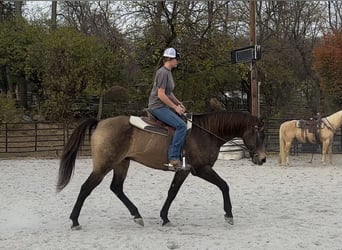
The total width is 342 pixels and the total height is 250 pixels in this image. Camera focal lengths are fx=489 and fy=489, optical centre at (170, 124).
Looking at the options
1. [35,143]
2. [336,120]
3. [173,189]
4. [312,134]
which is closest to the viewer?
[173,189]

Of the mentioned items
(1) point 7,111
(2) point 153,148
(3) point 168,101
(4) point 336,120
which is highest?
(3) point 168,101

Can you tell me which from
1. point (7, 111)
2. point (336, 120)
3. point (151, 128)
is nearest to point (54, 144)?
point (7, 111)

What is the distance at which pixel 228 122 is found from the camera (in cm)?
611

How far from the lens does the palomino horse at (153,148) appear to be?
5.86m

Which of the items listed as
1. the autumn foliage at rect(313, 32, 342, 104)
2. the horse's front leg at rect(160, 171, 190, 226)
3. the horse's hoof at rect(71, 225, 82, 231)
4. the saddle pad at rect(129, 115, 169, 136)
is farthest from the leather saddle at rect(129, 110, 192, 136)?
the autumn foliage at rect(313, 32, 342, 104)

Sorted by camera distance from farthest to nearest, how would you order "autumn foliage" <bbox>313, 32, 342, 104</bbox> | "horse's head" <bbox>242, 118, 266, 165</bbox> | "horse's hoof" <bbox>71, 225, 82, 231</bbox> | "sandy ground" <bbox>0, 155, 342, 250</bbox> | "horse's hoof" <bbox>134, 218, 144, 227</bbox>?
"autumn foliage" <bbox>313, 32, 342, 104</bbox> → "horse's head" <bbox>242, 118, 266, 165</bbox> → "horse's hoof" <bbox>134, 218, 144, 227</bbox> → "horse's hoof" <bbox>71, 225, 82, 231</bbox> → "sandy ground" <bbox>0, 155, 342, 250</bbox>

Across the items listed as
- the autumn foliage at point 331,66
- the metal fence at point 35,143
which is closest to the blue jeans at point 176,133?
the metal fence at point 35,143

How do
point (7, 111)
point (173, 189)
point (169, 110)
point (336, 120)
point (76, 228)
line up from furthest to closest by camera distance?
point (7, 111) → point (336, 120) → point (173, 189) → point (169, 110) → point (76, 228)

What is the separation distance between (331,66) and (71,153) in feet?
47.5

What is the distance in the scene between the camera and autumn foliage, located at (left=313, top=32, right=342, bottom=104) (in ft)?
59.6

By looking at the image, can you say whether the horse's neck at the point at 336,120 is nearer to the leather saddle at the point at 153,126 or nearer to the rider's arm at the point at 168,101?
the leather saddle at the point at 153,126

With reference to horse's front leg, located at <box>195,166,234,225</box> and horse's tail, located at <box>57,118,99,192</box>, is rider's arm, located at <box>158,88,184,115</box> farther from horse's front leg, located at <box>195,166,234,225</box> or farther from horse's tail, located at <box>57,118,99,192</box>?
horse's tail, located at <box>57,118,99,192</box>

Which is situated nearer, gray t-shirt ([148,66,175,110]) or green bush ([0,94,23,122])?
gray t-shirt ([148,66,175,110])

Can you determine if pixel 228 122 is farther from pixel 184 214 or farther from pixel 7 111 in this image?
pixel 7 111
